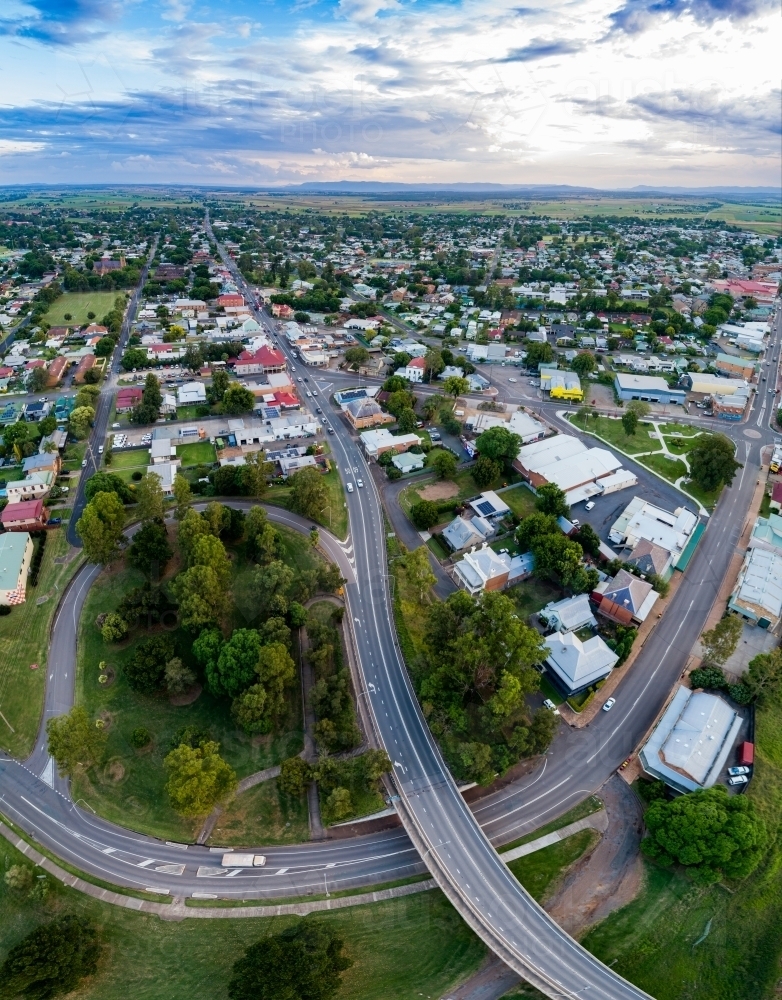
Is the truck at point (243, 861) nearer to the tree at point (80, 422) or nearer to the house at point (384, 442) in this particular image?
the house at point (384, 442)

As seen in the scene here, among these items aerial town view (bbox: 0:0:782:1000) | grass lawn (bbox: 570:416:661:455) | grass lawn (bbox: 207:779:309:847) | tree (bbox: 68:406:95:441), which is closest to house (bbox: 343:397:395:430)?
aerial town view (bbox: 0:0:782:1000)

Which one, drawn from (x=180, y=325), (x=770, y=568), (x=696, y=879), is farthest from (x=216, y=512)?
(x=180, y=325)

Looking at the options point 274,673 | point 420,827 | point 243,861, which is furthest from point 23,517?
point 420,827

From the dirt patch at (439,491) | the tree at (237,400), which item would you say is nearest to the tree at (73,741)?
the dirt patch at (439,491)

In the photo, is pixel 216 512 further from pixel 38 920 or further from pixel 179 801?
pixel 38 920

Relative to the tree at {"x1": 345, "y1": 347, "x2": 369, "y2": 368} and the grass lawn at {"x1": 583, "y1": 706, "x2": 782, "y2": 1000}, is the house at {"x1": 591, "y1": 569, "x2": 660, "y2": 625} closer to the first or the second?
the grass lawn at {"x1": 583, "y1": 706, "x2": 782, "y2": 1000}

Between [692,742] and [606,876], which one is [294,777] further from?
[692,742]
